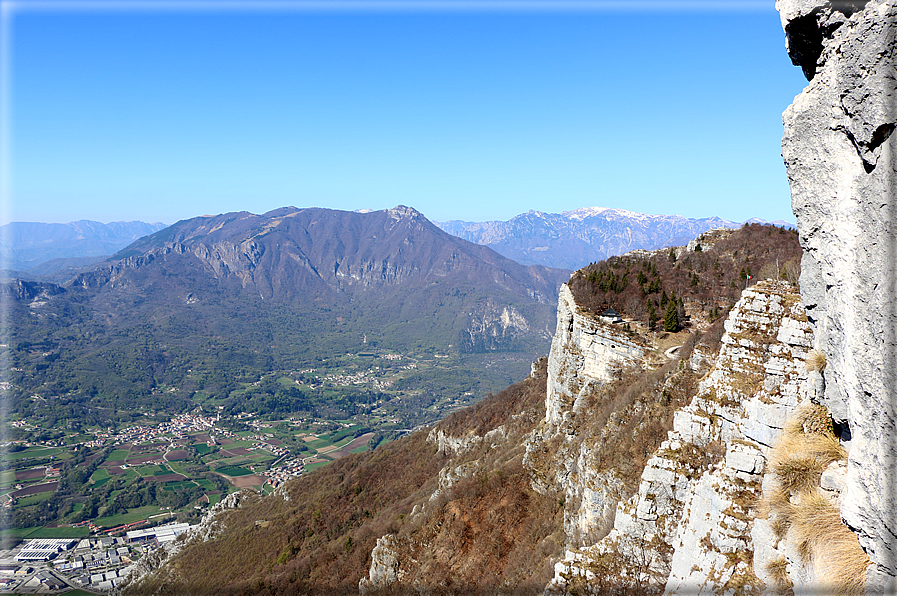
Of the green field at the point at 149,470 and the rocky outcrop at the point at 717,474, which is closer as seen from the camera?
the rocky outcrop at the point at 717,474

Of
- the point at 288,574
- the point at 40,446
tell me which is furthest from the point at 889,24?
the point at 40,446

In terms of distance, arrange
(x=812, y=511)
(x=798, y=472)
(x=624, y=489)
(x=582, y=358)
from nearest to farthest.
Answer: (x=812, y=511) → (x=798, y=472) → (x=624, y=489) → (x=582, y=358)

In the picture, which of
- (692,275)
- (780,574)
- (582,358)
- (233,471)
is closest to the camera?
(780,574)

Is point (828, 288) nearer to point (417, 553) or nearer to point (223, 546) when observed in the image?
point (417, 553)

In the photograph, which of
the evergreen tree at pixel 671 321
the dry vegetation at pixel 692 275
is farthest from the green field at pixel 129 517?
the evergreen tree at pixel 671 321

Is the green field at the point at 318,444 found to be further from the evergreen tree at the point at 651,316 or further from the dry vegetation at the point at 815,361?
the dry vegetation at the point at 815,361

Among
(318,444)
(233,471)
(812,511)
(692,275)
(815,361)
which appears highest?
(692,275)

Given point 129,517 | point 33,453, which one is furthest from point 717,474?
point 33,453

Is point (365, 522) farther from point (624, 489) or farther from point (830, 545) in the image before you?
point (830, 545)
